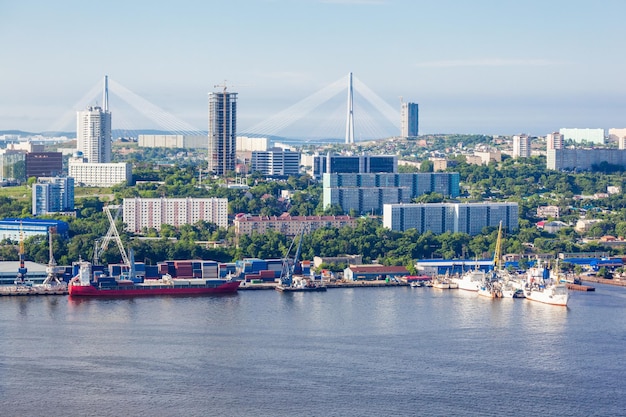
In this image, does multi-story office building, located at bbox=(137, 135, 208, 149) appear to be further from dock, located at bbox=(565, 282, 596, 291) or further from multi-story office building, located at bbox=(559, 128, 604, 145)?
dock, located at bbox=(565, 282, 596, 291)

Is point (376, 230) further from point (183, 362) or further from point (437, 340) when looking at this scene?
point (183, 362)

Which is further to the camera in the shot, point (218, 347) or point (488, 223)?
point (488, 223)

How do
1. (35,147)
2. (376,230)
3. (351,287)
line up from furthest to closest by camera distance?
(35,147) < (376,230) < (351,287)

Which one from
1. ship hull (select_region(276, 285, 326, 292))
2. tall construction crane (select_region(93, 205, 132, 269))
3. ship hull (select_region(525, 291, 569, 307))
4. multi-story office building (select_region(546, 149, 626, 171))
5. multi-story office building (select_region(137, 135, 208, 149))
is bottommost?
ship hull (select_region(525, 291, 569, 307))

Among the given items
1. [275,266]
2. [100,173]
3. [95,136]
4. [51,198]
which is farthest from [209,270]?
[95,136]

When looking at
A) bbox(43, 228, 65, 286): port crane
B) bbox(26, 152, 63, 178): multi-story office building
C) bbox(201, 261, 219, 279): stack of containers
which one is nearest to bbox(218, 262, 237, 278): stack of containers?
bbox(201, 261, 219, 279): stack of containers

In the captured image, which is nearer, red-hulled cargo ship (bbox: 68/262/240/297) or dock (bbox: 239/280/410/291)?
red-hulled cargo ship (bbox: 68/262/240/297)

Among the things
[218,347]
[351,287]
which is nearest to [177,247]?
[351,287]
